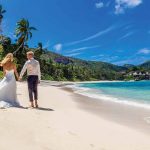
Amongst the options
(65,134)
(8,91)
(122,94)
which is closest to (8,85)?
(8,91)

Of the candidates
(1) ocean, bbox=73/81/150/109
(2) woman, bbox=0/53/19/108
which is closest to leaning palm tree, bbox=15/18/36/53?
(1) ocean, bbox=73/81/150/109

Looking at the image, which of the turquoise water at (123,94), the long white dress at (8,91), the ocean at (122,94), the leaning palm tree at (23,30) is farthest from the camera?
the leaning palm tree at (23,30)

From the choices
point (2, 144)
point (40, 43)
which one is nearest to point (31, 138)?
point (2, 144)

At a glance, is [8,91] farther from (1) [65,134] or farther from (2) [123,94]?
(2) [123,94]

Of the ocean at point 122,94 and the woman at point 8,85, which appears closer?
the woman at point 8,85

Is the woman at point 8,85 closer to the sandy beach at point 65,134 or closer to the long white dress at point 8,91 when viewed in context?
the long white dress at point 8,91

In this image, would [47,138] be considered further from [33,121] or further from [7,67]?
[7,67]

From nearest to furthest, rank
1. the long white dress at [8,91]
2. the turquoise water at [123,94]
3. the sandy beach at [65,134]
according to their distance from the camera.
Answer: the sandy beach at [65,134] < the long white dress at [8,91] < the turquoise water at [123,94]

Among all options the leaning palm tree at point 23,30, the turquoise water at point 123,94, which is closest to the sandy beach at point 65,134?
the turquoise water at point 123,94

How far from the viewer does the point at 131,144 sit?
20.9 ft

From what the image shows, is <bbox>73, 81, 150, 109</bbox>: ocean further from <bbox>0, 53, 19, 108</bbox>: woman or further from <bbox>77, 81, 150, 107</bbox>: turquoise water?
<bbox>0, 53, 19, 108</bbox>: woman

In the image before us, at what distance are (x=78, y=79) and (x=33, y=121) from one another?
112 meters

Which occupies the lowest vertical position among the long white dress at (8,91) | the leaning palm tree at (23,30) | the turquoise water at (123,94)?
the turquoise water at (123,94)

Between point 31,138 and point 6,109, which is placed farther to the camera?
point 6,109
